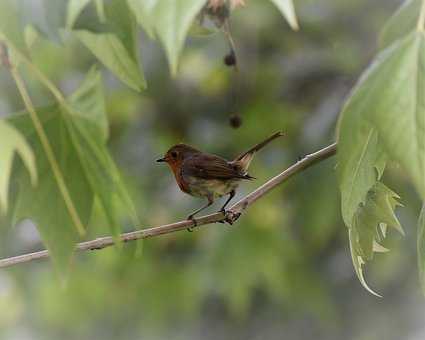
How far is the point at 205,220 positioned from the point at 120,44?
1.47 ft

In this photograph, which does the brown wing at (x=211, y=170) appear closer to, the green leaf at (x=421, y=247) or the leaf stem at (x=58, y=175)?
the green leaf at (x=421, y=247)

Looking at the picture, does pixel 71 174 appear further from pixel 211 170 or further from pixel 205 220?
pixel 211 170

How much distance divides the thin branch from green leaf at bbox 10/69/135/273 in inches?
2.8

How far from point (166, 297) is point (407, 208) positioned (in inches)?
60.0

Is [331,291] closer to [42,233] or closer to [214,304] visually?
[214,304]

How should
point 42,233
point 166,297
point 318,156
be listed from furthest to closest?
point 166,297 → point 318,156 → point 42,233

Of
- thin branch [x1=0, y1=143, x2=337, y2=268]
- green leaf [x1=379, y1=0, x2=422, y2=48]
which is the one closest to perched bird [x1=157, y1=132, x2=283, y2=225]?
thin branch [x1=0, y1=143, x2=337, y2=268]

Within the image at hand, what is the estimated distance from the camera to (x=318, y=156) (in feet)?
5.89

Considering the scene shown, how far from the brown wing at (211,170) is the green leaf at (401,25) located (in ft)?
5.17

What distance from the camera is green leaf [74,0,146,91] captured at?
1557mm

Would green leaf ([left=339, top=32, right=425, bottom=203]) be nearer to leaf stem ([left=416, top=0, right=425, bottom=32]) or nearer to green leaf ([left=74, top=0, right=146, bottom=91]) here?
leaf stem ([left=416, top=0, right=425, bottom=32])

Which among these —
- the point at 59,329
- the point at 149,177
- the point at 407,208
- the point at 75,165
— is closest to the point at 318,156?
the point at 75,165

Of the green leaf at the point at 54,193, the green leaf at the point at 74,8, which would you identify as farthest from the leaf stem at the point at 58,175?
the green leaf at the point at 74,8

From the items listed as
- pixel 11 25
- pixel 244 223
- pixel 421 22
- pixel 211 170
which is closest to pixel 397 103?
pixel 421 22
